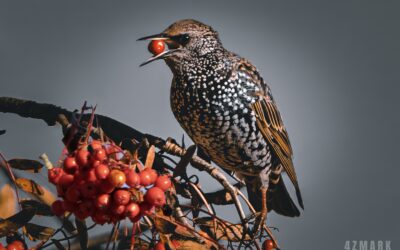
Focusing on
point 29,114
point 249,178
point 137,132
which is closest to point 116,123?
point 137,132

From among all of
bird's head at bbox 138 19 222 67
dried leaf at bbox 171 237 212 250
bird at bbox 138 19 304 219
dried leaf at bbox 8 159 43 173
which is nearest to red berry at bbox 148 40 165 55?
bird's head at bbox 138 19 222 67

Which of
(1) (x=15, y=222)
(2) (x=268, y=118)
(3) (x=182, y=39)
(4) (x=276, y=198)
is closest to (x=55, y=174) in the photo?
(1) (x=15, y=222)

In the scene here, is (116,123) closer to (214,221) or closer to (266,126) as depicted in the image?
(214,221)

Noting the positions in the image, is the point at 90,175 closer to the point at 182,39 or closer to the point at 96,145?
the point at 96,145

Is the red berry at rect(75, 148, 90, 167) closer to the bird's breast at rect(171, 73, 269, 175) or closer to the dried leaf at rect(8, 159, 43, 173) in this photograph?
the dried leaf at rect(8, 159, 43, 173)

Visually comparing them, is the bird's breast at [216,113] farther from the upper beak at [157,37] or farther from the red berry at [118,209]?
the red berry at [118,209]
